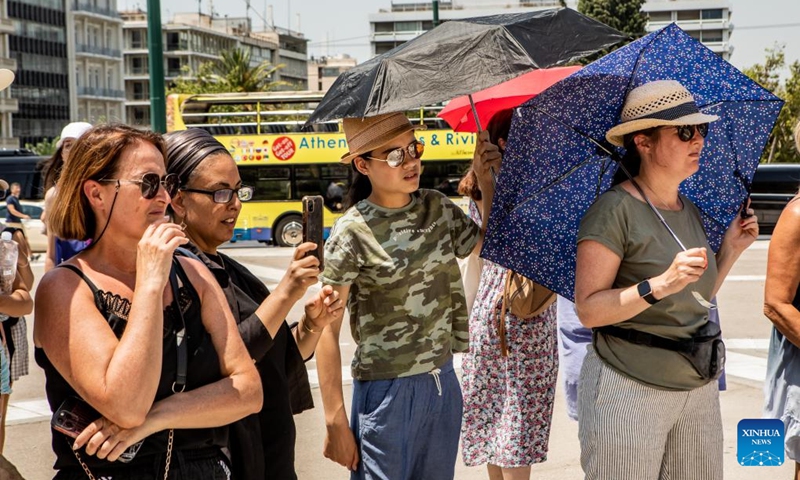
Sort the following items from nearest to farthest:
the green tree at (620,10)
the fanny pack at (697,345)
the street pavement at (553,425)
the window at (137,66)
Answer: the fanny pack at (697,345), the street pavement at (553,425), the green tree at (620,10), the window at (137,66)

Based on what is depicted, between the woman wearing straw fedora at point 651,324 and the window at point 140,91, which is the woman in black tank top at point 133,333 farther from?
the window at point 140,91

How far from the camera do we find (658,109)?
3357 mm

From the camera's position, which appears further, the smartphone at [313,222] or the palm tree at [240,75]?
the palm tree at [240,75]

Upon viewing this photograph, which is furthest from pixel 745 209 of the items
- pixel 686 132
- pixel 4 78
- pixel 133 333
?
pixel 4 78

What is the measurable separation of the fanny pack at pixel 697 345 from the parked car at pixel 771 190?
2231cm

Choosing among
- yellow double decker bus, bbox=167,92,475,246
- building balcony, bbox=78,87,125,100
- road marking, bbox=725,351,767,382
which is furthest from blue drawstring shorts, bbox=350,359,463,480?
building balcony, bbox=78,87,125,100

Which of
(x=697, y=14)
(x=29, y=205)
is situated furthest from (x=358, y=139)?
(x=697, y=14)

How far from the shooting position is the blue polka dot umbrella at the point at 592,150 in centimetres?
367

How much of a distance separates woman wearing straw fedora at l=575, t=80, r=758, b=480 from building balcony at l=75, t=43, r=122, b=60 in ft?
359

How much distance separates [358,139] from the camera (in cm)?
354

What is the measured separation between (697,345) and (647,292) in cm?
34

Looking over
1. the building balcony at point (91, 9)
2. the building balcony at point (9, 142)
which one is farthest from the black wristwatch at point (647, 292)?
the building balcony at point (91, 9)

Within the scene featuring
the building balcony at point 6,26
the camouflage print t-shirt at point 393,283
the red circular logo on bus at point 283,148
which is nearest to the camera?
the camouflage print t-shirt at point 393,283

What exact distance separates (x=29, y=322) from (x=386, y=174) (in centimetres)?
952
